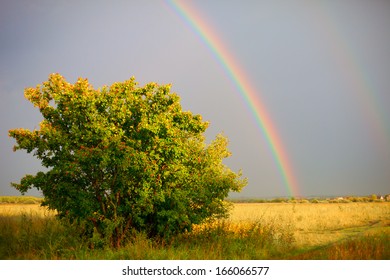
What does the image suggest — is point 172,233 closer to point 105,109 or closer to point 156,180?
point 156,180

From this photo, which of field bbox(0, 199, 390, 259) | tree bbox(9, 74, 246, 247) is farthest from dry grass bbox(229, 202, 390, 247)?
tree bbox(9, 74, 246, 247)

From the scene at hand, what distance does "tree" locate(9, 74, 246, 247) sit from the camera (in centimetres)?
1367

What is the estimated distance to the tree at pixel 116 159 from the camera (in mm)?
13672

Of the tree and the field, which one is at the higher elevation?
the tree

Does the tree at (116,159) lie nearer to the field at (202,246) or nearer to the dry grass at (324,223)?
the field at (202,246)

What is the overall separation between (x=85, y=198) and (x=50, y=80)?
4676 mm

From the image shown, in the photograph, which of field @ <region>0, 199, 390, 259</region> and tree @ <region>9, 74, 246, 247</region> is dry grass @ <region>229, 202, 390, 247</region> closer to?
field @ <region>0, 199, 390, 259</region>

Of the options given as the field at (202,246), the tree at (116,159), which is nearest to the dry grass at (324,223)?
the field at (202,246)

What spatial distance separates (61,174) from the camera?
46.0 ft
